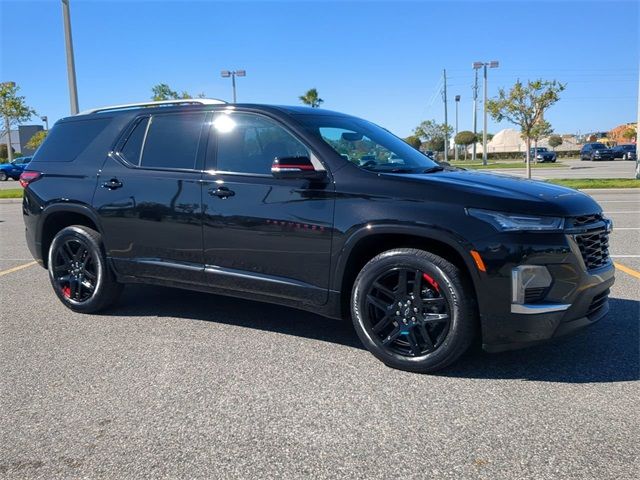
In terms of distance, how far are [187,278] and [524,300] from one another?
8.64 feet

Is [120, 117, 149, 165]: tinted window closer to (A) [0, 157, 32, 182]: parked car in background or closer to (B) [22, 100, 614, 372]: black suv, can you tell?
(B) [22, 100, 614, 372]: black suv

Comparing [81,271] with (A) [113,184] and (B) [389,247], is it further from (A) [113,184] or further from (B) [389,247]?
(B) [389,247]

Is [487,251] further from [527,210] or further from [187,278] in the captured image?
[187,278]

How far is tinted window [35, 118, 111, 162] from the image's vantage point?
5.21 m

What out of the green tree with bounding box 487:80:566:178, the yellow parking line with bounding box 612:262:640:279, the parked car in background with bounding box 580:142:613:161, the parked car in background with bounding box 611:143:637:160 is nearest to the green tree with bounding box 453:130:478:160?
the parked car in background with bounding box 580:142:613:161

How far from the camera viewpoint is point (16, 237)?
34.5ft

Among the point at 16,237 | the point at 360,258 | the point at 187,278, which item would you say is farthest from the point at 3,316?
the point at 16,237

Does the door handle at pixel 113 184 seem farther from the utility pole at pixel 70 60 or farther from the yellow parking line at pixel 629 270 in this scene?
the utility pole at pixel 70 60

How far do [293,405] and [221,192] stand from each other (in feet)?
5.93

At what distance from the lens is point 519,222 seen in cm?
330

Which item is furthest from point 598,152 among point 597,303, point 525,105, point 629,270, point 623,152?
point 597,303

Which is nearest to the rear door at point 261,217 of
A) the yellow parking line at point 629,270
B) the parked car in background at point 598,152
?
the yellow parking line at point 629,270

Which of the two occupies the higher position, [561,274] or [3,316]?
[561,274]

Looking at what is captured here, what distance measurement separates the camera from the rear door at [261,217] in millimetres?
3885
